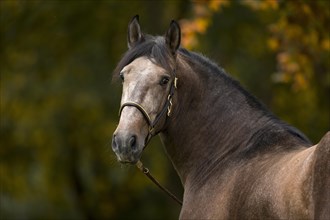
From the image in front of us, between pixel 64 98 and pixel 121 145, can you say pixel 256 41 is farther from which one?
pixel 121 145

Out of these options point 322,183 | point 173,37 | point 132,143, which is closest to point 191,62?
point 173,37

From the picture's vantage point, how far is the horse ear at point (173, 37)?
7.43m

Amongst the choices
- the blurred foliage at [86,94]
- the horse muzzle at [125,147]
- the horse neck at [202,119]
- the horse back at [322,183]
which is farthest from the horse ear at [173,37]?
the blurred foliage at [86,94]

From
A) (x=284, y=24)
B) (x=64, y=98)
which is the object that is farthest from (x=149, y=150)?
(x=284, y=24)

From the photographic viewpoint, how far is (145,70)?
712 cm

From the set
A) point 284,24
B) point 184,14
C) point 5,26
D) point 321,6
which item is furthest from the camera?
point 184,14

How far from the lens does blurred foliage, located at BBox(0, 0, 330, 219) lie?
17.5m

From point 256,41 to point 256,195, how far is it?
12441 mm

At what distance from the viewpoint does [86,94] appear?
61.2 feet

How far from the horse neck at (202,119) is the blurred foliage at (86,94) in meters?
6.90

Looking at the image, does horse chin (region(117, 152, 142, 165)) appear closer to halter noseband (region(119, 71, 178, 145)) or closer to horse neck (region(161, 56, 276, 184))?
halter noseband (region(119, 71, 178, 145))

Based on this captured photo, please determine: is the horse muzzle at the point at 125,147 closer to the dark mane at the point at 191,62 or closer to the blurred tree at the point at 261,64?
the dark mane at the point at 191,62

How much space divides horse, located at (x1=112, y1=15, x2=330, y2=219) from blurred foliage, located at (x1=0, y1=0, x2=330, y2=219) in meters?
6.95

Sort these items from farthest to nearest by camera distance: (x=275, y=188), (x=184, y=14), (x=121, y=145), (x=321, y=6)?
1. (x=184, y=14)
2. (x=321, y=6)
3. (x=121, y=145)
4. (x=275, y=188)
